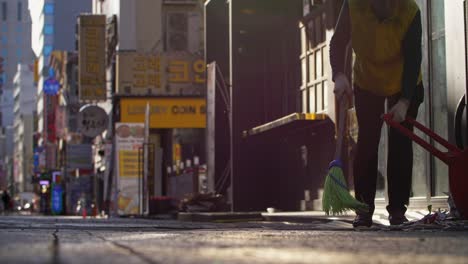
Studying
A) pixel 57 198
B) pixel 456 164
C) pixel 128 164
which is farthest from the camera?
pixel 57 198

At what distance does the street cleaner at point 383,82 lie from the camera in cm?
962

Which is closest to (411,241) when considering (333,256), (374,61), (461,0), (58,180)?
(333,256)

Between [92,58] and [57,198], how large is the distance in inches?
1349

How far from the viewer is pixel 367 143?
9.80m

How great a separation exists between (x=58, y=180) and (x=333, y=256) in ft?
279

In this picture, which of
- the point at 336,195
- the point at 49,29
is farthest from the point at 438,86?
the point at 49,29

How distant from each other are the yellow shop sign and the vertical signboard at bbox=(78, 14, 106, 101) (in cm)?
505

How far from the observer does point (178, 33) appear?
52188 mm

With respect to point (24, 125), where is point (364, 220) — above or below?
below

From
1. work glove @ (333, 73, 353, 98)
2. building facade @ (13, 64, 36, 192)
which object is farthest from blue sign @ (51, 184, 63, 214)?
work glove @ (333, 73, 353, 98)

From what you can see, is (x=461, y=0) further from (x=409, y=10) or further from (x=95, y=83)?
(x=95, y=83)

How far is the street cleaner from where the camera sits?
9617mm

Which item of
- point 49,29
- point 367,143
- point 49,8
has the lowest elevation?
point 367,143

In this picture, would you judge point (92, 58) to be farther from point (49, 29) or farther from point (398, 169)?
point (49, 29)
